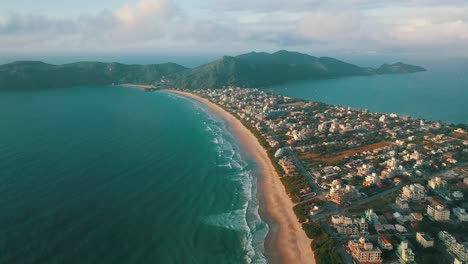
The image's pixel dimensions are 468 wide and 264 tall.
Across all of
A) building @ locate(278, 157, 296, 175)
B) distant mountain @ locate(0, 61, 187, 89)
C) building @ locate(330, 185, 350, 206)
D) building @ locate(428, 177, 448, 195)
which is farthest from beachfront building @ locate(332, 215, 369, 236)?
distant mountain @ locate(0, 61, 187, 89)

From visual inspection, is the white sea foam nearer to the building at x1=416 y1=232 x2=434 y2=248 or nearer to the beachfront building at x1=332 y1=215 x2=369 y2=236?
the beachfront building at x1=332 y1=215 x2=369 y2=236

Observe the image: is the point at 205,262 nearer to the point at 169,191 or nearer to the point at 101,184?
the point at 169,191

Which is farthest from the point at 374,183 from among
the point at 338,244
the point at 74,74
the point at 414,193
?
the point at 74,74

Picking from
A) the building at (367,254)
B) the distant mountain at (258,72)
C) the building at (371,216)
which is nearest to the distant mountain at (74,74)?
the distant mountain at (258,72)

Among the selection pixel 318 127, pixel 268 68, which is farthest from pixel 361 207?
pixel 268 68

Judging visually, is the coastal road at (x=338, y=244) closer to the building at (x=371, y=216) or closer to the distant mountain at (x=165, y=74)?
the building at (x=371, y=216)

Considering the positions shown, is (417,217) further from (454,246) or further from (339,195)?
(339,195)
